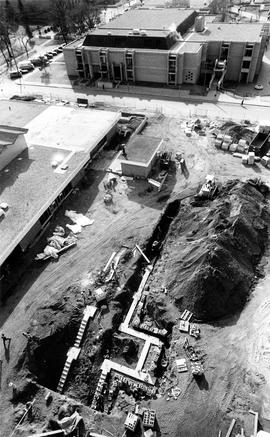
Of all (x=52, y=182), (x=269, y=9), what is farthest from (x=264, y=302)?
(x=269, y=9)

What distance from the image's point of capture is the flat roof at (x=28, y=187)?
26000 mm

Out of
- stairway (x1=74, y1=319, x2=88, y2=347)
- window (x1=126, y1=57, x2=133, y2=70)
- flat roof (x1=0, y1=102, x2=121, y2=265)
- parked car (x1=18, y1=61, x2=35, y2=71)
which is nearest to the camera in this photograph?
stairway (x1=74, y1=319, x2=88, y2=347)

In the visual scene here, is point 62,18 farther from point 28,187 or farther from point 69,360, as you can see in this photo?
point 69,360

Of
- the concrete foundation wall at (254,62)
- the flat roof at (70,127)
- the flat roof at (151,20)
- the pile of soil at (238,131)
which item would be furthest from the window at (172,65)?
the pile of soil at (238,131)

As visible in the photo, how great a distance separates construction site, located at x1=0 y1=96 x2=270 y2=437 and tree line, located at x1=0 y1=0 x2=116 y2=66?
45745mm

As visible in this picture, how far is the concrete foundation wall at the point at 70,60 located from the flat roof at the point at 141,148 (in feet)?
89.7

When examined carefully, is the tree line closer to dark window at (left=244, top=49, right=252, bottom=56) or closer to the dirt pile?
dark window at (left=244, top=49, right=252, bottom=56)

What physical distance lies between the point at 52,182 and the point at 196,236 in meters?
14.6

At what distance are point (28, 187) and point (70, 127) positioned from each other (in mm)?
11663

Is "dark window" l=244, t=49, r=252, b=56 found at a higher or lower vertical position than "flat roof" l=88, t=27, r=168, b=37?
lower

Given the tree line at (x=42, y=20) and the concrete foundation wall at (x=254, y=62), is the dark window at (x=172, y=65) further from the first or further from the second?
the tree line at (x=42, y=20)

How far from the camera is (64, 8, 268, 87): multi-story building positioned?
4922cm

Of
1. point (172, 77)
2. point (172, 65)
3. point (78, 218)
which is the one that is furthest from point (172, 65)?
point (78, 218)

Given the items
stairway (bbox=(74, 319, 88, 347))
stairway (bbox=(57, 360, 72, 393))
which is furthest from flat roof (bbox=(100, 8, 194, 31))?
stairway (bbox=(57, 360, 72, 393))
